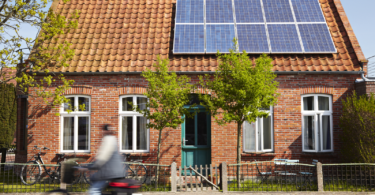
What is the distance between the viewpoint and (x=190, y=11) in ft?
45.8

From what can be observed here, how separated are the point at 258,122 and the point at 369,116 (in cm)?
371

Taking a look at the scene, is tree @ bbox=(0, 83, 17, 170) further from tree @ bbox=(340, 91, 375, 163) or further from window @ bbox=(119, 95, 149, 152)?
tree @ bbox=(340, 91, 375, 163)

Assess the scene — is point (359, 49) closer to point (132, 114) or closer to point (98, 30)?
point (132, 114)

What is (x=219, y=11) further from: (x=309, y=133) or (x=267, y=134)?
(x=309, y=133)

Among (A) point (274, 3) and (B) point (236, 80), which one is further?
(A) point (274, 3)

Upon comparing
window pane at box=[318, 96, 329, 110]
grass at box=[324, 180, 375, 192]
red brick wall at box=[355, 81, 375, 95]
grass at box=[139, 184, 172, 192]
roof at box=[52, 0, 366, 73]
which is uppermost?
roof at box=[52, 0, 366, 73]

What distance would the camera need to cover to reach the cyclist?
17.9 feet

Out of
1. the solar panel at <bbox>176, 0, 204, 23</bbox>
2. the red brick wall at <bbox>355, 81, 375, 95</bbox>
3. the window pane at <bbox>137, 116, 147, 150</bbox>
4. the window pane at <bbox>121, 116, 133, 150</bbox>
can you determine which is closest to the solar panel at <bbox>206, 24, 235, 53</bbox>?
the solar panel at <bbox>176, 0, 204, 23</bbox>

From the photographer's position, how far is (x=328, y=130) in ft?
39.0

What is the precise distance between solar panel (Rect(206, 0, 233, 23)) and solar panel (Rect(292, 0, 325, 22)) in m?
2.83

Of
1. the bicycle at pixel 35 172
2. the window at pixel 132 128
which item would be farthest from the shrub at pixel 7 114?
the window at pixel 132 128

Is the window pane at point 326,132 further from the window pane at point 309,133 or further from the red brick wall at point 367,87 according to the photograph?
the red brick wall at point 367,87

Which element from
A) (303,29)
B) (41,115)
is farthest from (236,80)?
(41,115)

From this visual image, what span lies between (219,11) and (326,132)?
6592 mm
